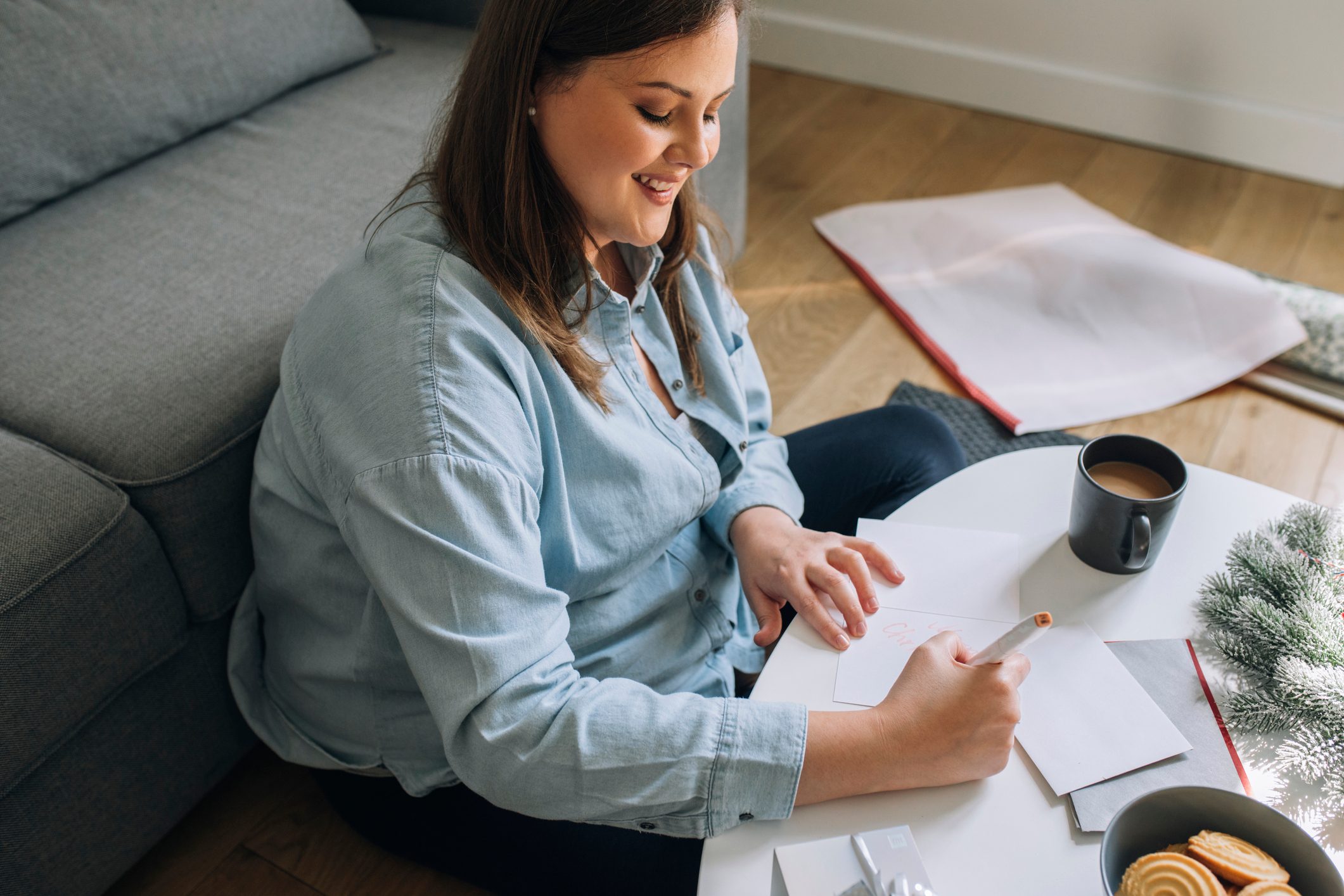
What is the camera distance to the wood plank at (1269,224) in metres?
2.11

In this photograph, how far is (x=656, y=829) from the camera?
2.34 feet

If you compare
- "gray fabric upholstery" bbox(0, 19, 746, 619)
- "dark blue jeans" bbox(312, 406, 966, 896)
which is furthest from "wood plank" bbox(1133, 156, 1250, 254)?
"gray fabric upholstery" bbox(0, 19, 746, 619)

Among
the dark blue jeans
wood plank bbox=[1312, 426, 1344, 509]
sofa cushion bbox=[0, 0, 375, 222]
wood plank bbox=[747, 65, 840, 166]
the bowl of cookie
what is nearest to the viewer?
the bowl of cookie

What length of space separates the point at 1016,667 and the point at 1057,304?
56.7 inches

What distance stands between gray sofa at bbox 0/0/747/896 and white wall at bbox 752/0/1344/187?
3.34 ft

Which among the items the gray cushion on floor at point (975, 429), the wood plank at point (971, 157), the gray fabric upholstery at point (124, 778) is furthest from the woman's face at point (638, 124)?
the wood plank at point (971, 157)

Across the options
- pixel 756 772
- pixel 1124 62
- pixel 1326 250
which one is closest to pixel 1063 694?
pixel 756 772

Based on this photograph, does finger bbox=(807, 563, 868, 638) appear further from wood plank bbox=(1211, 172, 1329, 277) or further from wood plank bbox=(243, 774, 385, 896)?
wood plank bbox=(1211, 172, 1329, 277)

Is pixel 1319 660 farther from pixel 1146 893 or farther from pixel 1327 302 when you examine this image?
pixel 1327 302

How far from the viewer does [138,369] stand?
112 centimetres

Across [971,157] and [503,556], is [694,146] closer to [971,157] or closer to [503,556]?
[503,556]

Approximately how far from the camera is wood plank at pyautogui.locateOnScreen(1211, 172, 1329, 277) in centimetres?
211

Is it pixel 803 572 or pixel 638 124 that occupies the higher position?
pixel 638 124

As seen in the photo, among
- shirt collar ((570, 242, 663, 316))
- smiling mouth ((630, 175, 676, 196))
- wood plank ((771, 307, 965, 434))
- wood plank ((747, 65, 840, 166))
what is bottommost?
wood plank ((771, 307, 965, 434))
